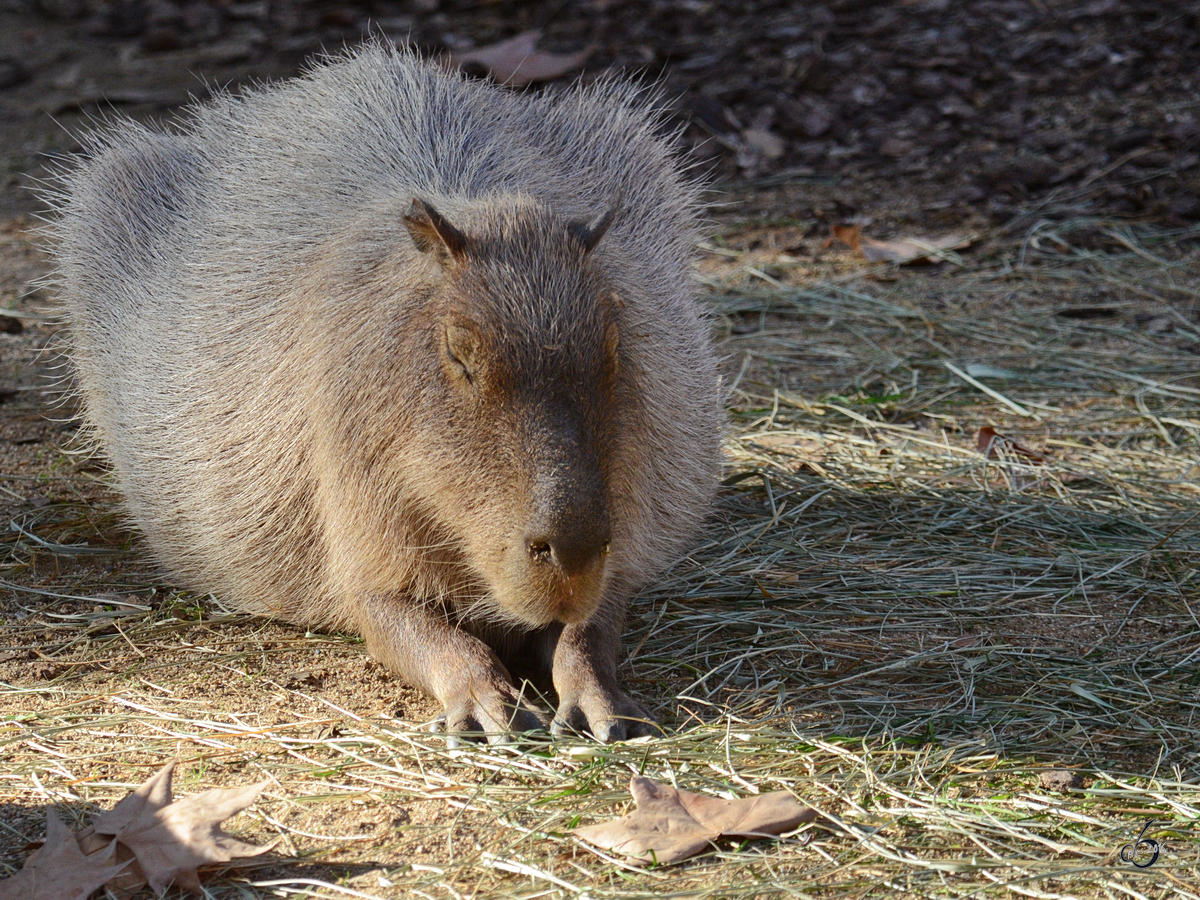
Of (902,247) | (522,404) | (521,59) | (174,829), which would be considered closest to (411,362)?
(522,404)

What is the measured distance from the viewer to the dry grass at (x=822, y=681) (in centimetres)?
211

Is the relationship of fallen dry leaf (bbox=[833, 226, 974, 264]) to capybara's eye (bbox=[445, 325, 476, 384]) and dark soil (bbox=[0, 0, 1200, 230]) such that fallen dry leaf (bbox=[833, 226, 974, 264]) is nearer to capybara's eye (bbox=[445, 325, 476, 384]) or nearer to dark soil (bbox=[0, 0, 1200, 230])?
dark soil (bbox=[0, 0, 1200, 230])

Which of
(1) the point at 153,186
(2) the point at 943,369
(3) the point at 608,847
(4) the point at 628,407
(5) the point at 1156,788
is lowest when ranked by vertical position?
(2) the point at 943,369

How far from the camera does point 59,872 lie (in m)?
2.04

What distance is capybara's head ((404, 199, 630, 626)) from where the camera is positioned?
7.54ft

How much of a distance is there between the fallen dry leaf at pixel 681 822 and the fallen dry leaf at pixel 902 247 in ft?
13.0

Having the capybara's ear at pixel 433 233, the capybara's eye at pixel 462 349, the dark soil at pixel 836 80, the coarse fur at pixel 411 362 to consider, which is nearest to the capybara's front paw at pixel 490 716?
the coarse fur at pixel 411 362

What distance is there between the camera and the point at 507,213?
8.38 feet

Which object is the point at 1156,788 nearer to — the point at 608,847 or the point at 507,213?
the point at 608,847

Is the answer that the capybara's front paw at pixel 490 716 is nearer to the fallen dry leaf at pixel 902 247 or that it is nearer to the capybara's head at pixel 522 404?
the capybara's head at pixel 522 404

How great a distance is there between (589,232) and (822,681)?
1047 mm

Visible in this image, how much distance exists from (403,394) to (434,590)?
17.8 inches

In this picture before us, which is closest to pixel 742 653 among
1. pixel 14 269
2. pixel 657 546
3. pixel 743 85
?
pixel 657 546

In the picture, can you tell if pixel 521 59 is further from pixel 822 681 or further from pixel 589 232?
pixel 822 681
